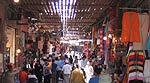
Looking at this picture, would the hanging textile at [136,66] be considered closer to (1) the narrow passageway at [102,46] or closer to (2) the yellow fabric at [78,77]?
(1) the narrow passageway at [102,46]

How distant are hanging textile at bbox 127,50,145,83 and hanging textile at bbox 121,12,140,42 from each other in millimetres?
371

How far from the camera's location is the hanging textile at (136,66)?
7.86m

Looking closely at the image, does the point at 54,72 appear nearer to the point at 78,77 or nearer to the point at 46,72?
the point at 46,72

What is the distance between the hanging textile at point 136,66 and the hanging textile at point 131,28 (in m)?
0.37

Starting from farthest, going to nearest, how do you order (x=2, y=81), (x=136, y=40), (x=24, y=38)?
(x=24, y=38), (x=2, y=81), (x=136, y=40)

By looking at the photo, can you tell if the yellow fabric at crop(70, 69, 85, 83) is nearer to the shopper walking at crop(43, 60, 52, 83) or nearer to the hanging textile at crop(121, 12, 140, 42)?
the hanging textile at crop(121, 12, 140, 42)

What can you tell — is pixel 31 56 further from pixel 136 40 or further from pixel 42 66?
pixel 136 40

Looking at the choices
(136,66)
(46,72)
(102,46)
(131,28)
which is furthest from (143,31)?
(102,46)

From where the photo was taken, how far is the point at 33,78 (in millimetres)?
12789

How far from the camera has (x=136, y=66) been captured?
7.99 m

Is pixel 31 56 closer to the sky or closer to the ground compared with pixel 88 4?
closer to the ground

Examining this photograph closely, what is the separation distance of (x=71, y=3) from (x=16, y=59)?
3.98 meters

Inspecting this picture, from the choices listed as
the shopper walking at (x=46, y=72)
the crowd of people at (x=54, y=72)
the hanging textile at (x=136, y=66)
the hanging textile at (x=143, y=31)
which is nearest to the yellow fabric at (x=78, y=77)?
the crowd of people at (x=54, y=72)

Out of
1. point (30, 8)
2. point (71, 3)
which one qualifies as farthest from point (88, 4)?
point (30, 8)
